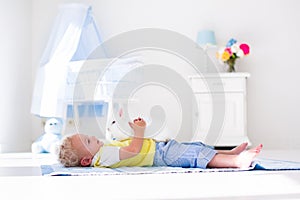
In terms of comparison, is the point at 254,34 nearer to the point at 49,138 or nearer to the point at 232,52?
the point at 232,52

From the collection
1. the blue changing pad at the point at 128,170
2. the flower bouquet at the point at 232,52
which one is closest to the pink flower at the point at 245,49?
the flower bouquet at the point at 232,52

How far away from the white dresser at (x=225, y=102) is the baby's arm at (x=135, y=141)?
1.77 m

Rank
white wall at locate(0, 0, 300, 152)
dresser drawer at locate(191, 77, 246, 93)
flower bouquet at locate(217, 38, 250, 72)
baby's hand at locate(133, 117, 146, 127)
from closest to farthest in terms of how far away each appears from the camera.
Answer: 1. baby's hand at locate(133, 117, 146, 127)
2. dresser drawer at locate(191, 77, 246, 93)
3. flower bouquet at locate(217, 38, 250, 72)
4. white wall at locate(0, 0, 300, 152)

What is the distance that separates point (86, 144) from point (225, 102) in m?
1.97

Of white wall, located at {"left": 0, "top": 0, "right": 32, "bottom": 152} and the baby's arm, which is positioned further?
white wall, located at {"left": 0, "top": 0, "right": 32, "bottom": 152}

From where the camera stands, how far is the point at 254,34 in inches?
171

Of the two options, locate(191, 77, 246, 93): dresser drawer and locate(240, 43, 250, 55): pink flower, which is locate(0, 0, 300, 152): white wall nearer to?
locate(240, 43, 250, 55): pink flower

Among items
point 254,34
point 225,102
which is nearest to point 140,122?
point 225,102

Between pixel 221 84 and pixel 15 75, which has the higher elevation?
pixel 15 75

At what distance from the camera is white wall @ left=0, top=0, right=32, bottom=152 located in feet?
12.6

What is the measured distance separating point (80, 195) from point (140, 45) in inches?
57.9

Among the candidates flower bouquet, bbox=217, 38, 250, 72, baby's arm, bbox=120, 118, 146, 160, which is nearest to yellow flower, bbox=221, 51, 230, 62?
flower bouquet, bbox=217, 38, 250, 72

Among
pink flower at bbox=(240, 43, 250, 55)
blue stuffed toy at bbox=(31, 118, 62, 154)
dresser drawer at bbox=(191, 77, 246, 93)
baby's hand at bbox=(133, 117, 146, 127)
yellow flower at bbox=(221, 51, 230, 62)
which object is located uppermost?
pink flower at bbox=(240, 43, 250, 55)

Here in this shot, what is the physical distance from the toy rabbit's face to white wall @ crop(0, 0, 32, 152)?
1.34ft
